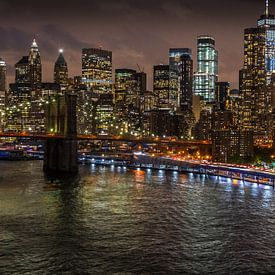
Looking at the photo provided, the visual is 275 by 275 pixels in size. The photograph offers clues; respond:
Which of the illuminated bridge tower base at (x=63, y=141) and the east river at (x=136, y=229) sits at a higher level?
the illuminated bridge tower base at (x=63, y=141)

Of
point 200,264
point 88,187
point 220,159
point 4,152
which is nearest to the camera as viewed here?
point 200,264

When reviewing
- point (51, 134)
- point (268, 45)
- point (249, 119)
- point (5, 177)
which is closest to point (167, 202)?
point (5, 177)

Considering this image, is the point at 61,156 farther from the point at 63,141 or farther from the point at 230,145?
the point at 230,145

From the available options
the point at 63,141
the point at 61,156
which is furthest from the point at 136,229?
the point at 63,141

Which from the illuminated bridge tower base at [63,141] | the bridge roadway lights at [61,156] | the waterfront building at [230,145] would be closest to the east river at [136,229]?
the bridge roadway lights at [61,156]

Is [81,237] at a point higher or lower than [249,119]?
lower

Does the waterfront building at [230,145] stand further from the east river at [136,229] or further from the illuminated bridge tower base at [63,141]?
the east river at [136,229]

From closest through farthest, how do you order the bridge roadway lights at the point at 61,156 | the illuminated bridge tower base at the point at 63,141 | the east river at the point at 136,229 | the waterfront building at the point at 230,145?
the east river at the point at 136,229 → the bridge roadway lights at the point at 61,156 → the illuminated bridge tower base at the point at 63,141 → the waterfront building at the point at 230,145

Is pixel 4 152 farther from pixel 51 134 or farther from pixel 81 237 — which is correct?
pixel 81 237
